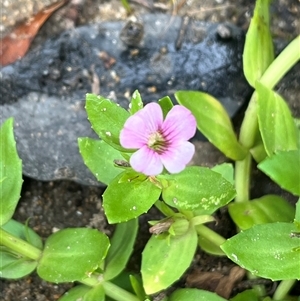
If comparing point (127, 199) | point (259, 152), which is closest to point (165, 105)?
point (127, 199)

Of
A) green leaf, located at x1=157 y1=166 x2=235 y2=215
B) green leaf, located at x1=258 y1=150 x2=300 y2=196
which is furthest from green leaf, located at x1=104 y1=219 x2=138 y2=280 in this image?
green leaf, located at x1=258 y1=150 x2=300 y2=196

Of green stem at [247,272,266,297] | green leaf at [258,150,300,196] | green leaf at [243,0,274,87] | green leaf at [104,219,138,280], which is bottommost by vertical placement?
green leaf at [104,219,138,280]

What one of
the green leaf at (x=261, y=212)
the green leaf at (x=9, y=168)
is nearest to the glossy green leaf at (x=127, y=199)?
the green leaf at (x=9, y=168)

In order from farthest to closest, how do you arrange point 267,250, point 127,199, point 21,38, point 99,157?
point 21,38 → point 99,157 → point 267,250 → point 127,199

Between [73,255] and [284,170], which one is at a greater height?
[284,170]

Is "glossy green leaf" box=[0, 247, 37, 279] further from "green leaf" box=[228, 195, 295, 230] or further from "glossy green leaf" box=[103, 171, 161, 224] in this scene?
"green leaf" box=[228, 195, 295, 230]

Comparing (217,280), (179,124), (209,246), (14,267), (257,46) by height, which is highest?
(179,124)

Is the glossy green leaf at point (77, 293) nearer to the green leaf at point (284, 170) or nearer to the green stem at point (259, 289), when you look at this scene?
the green stem at point (259, 289)

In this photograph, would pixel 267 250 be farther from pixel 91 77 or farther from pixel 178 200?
pixel 91 77
